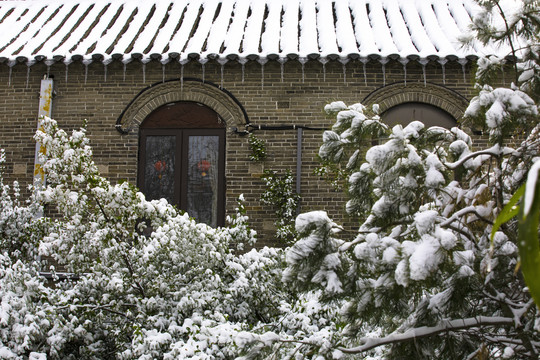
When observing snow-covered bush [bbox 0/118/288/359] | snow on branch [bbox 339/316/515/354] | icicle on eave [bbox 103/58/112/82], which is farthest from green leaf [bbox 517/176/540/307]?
icicle on eave [bbox 103/58/112/82]

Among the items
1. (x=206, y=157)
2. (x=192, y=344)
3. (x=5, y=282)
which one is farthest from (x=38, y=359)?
(x=206, y=157)

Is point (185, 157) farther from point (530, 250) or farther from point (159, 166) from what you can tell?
point (530, 250)

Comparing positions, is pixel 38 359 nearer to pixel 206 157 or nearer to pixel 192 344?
pixel 192 344

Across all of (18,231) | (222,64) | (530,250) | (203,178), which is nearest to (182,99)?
(222,64)

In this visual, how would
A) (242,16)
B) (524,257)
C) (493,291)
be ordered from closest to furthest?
(524,257)
(493,291)
(242,16)

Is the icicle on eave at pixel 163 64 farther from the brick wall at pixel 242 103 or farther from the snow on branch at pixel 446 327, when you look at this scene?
the snow on branch at pixel 446 327

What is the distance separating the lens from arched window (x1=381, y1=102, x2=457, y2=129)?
8.89 meters

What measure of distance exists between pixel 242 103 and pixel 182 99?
0.99 m

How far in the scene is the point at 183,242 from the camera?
19.7 ft

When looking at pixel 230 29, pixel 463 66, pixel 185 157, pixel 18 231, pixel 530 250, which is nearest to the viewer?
pixel 530 250

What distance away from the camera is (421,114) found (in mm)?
8914

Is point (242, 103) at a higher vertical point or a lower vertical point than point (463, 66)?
lower

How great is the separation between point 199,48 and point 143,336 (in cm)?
517

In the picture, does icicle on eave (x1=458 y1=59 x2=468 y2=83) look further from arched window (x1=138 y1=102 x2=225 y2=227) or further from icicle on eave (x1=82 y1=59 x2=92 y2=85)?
icicle on eave (x1=82 y1=59 x2=92 y2=85)
